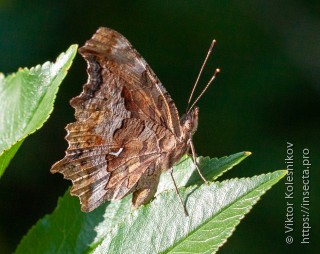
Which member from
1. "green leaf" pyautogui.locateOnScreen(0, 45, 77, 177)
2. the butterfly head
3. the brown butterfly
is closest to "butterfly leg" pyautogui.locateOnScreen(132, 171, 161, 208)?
the brown butterfly

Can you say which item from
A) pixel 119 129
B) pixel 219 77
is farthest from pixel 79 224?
pixel 219 77

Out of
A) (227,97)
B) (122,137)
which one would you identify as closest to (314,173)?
(227,97)

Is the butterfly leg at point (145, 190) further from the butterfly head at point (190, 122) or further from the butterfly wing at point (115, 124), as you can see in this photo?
the butterfly head at point (190, 122)

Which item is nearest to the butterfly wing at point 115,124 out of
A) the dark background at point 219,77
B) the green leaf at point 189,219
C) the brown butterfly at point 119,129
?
the brown butterfly at point 119,129

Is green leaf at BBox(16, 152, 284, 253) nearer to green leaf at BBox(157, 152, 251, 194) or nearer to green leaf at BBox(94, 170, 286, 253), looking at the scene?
green leaf at BBox(157, 152, 251, 194)

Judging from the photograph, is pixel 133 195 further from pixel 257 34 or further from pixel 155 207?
pixel 257 34

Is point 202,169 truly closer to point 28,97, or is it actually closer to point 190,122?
point 190,122
